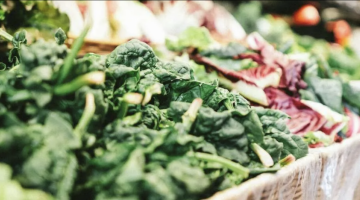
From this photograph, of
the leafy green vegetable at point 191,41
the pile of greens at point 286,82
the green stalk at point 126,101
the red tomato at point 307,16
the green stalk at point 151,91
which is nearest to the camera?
the green stalk at point 126,101

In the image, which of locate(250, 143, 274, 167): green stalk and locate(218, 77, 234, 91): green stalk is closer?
locate(250, 143, 274, 167): green stalk

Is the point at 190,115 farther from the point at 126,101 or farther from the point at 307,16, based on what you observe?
the point at 307,16

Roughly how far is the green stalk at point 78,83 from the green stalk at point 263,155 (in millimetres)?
548

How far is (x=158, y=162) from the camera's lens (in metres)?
0.97

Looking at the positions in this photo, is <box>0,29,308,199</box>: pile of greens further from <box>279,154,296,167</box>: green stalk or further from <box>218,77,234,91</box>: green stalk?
<box>218,77,234,91</box>: green stalk

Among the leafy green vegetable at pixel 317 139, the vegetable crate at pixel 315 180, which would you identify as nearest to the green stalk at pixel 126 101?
the vegetable crate at pixel 315 180

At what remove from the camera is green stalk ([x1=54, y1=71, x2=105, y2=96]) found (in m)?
0.92

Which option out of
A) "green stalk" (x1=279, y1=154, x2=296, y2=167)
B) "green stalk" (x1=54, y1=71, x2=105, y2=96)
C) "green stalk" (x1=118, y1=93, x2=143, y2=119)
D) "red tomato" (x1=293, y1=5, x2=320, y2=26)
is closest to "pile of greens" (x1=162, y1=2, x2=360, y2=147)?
"green stalk" (x1=279, y1=154, x2=296, y2=167)

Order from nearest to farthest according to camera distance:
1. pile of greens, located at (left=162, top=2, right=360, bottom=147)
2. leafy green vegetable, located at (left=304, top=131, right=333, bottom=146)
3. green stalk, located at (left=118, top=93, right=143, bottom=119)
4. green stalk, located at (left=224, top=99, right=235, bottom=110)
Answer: green stalk, located at (left=118, top=93, right=143, bottom=119) → green stalk, located at (left=224, top=99, right=235, bottom=110) → leafy green vegetable, located at (left=304, top=131, right=333, bottom=146) → pile of greens, located at (left=162, top=2, right=360, bottom=147)

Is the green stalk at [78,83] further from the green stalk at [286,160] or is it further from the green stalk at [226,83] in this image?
the green stalk at [226,83]

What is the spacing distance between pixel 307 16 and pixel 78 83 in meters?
4.87

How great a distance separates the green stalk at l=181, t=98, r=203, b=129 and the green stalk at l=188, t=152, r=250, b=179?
0.31ft

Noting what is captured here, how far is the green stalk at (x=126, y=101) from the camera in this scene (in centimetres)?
101

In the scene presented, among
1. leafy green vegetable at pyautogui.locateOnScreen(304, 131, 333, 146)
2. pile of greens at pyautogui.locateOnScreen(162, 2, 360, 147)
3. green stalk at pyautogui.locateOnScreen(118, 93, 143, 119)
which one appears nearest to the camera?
green stalk at pyautogui.locateOnScreen(118, 93, 143, 119)
